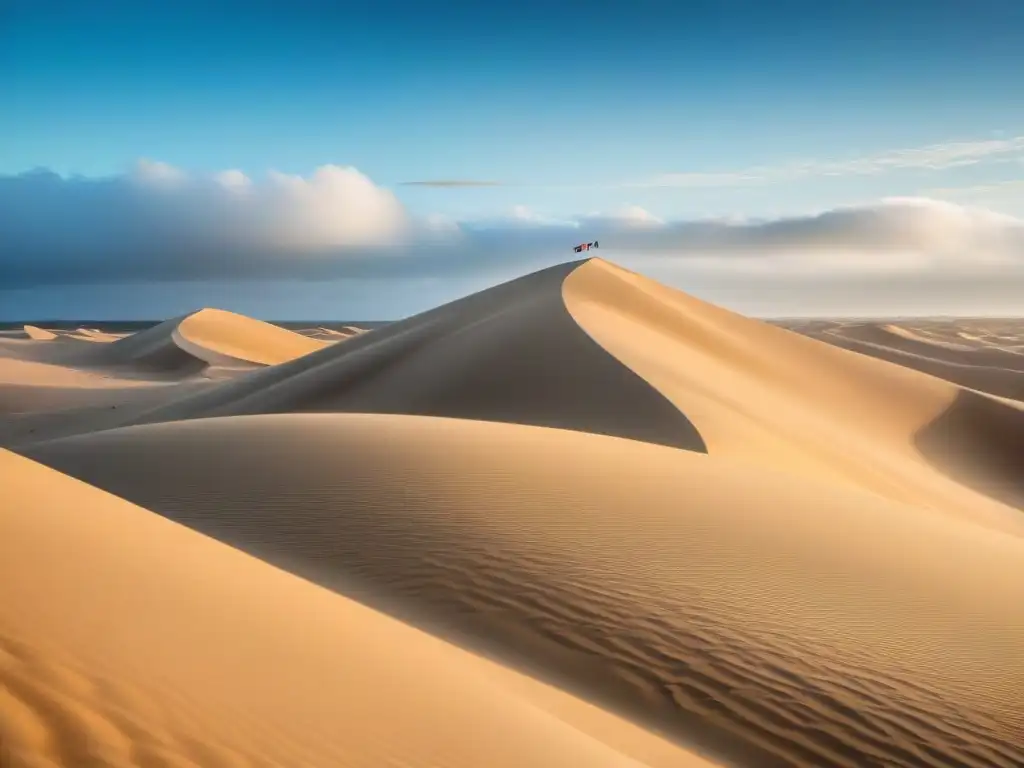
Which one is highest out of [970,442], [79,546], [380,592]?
[79,546]

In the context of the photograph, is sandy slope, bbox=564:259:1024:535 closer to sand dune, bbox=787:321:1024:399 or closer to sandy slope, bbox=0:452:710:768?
sandy slope, bbox=0:452:710:768

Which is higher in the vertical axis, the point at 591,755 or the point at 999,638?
the point at 591,755

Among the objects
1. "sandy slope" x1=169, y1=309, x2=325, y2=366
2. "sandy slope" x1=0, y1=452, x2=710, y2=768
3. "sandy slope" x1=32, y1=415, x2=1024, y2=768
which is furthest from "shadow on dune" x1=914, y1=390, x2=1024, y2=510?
"sandy slope" x1=169, y1=309, x2=325, y2=366

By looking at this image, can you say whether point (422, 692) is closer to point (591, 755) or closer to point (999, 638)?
point (591, 755)

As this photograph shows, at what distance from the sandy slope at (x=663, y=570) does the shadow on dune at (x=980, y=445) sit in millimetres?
14829

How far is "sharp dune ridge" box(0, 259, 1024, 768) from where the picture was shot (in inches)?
143

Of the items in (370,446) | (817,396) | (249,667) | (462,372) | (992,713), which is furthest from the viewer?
(817,396)

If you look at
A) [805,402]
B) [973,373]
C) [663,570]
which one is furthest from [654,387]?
[973,373]

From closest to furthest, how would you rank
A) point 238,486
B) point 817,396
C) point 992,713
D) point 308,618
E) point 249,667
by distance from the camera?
point 249,667 < point 308,618 < point 992,713 < point 238,486 < point 817,396

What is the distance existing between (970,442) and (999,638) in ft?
78.1

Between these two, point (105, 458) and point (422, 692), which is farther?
point (105, 458)

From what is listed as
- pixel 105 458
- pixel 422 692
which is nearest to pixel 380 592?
pixel 422 692

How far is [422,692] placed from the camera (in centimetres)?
449

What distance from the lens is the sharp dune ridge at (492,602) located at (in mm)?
3635
